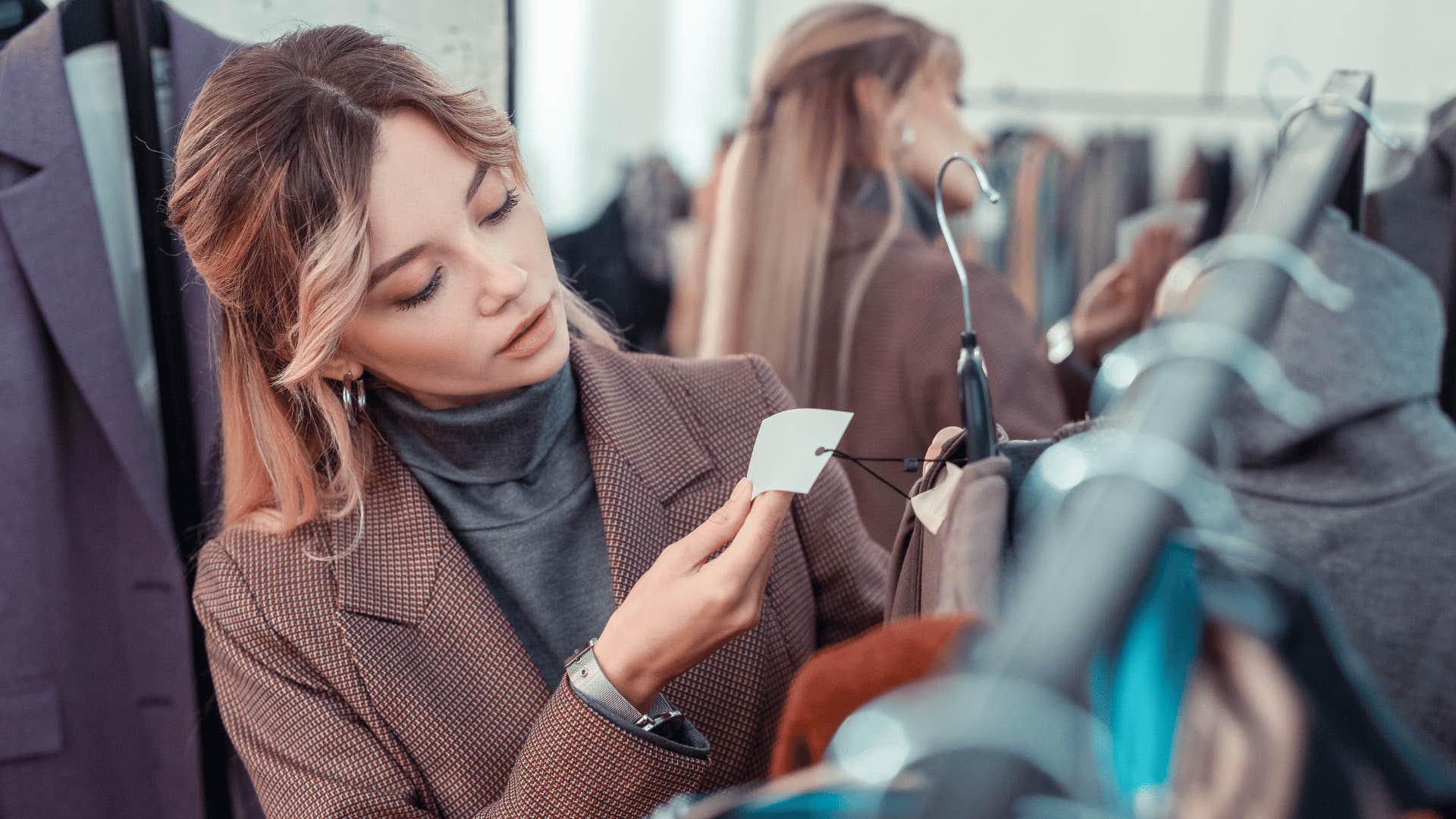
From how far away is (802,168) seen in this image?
71.4 inches

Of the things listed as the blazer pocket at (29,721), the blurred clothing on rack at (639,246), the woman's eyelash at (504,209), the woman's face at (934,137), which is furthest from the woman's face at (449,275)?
the blurred clothing on rack at (639,246)

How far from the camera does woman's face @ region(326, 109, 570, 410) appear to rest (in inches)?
38.9

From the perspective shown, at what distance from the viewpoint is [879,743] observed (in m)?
0.43

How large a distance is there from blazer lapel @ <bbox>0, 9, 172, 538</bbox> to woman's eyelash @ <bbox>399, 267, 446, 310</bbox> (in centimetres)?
61

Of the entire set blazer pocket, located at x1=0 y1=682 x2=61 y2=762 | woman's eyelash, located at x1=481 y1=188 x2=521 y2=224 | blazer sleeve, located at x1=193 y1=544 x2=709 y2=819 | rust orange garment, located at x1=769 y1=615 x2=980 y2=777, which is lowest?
blazer pocket, located at x1=0 y1=682 x2=61 y2=762

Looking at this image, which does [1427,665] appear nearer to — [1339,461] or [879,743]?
[1339,461]

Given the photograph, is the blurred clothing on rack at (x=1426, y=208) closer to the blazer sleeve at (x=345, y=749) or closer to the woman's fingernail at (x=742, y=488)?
the woman's fingernail at (x=742, y=488)

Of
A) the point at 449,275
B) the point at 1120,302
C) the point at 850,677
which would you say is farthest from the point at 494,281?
the point at 1120,302

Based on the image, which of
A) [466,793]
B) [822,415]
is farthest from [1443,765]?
[466,793]

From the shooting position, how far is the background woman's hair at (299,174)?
0.97 m

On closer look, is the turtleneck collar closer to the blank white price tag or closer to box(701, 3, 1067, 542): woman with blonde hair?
the blank white price tag

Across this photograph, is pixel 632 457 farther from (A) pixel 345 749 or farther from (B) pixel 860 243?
(B) pixel 860 243

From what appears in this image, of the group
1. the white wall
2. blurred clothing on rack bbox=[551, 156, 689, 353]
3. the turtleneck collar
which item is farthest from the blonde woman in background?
the white wall

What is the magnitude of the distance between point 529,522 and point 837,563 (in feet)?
1.10
